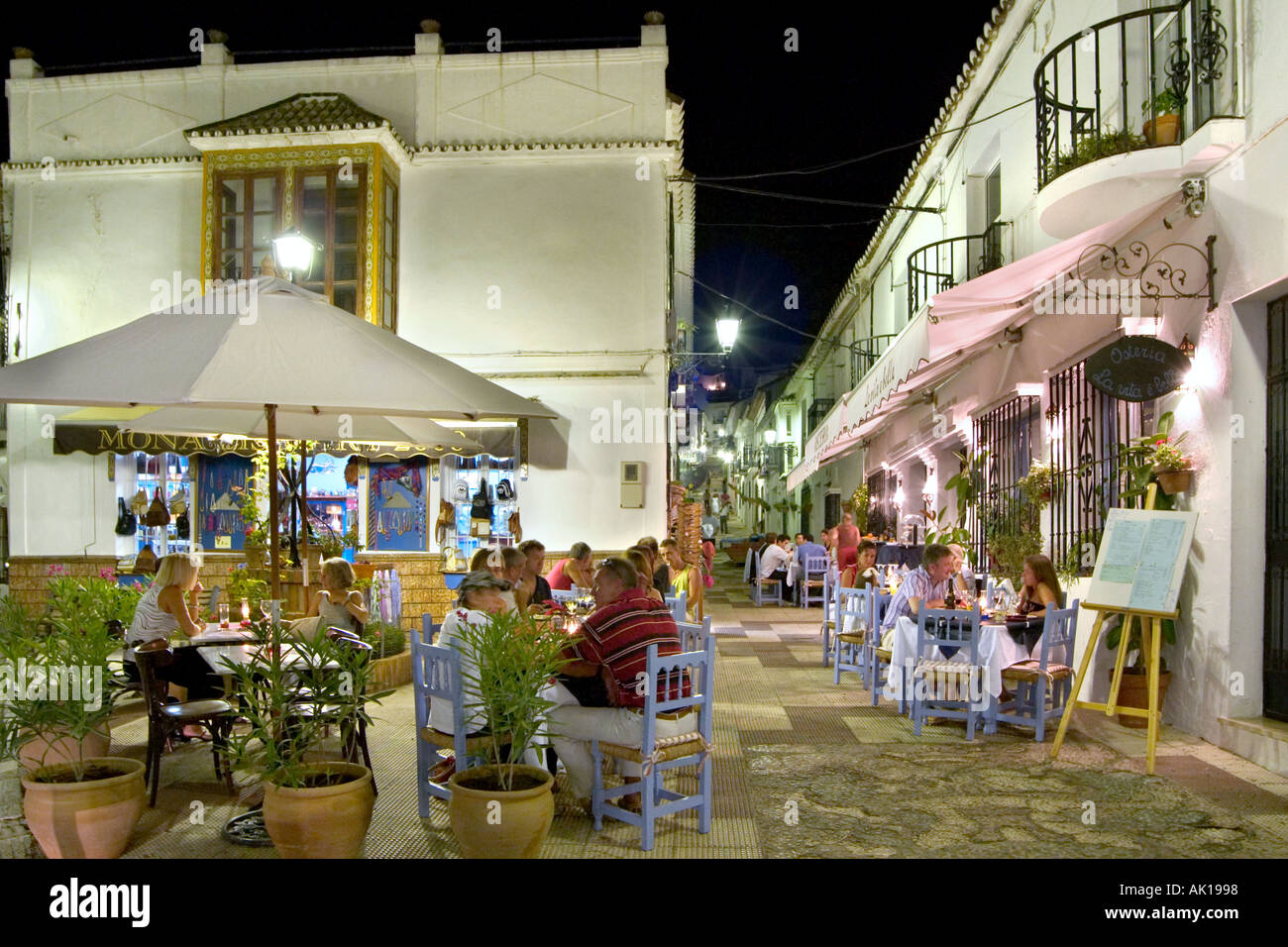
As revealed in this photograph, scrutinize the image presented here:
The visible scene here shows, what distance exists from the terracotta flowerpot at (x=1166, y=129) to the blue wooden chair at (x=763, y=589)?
12.8m

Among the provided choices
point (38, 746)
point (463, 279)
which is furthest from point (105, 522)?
point (38, 746)

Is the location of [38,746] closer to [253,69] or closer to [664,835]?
[664,835]

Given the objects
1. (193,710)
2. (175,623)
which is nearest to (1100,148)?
(193,710)

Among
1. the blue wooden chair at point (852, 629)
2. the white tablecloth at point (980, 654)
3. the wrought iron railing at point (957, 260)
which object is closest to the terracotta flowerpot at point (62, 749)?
the white tablecloth at point (980, 654)

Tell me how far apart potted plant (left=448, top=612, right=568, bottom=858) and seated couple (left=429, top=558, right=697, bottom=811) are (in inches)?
18.3

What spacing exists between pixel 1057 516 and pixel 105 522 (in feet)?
40.5

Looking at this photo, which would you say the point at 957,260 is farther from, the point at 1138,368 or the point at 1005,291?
the point at 1138,368

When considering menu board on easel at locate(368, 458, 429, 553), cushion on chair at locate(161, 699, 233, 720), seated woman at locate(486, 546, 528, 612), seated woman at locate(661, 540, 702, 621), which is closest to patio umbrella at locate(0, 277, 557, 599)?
cushion on chair at locate(161, 699, 233, 720)

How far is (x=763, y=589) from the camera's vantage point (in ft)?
71.3

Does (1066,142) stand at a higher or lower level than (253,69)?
lower

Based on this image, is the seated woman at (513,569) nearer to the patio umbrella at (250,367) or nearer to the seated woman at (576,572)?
the seated woman at (576,572)

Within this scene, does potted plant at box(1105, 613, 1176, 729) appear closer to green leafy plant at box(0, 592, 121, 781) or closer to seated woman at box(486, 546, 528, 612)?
seated woman at box(486, 546, 528, 612)

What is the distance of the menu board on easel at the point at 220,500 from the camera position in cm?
1365

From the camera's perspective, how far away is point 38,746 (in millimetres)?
5285
